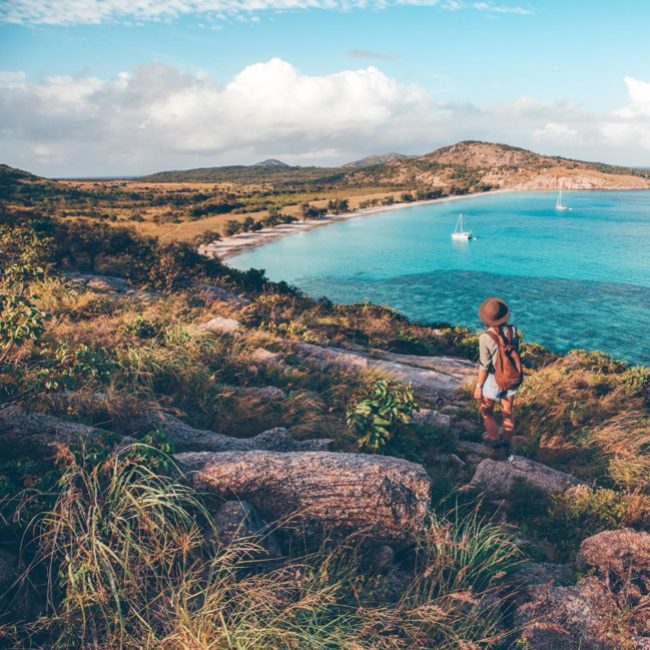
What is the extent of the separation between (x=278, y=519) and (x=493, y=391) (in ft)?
13.0

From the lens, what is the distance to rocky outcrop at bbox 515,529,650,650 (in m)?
3.13

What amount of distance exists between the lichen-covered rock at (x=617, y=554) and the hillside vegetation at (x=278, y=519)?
0.06 feet

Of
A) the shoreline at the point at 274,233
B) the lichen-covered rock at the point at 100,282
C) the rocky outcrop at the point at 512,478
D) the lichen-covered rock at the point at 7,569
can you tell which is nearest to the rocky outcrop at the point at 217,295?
the lichen-covered rock at the point at 100,282

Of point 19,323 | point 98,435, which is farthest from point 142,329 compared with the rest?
point 98,435

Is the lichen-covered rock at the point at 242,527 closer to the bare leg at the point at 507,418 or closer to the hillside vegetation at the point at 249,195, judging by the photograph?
the bare leg at the point at 507,418

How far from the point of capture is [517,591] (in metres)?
3.51

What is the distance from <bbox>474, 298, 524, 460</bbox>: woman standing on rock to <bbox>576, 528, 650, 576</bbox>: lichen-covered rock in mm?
1974

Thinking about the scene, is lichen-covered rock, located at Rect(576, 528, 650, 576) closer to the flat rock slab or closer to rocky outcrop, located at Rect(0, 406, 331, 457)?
rocky outcrop, located at Rect(0, 406, 331, 457)

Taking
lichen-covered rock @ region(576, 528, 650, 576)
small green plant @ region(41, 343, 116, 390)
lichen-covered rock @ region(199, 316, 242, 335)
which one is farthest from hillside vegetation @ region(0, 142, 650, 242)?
lichen-covered rock @ region(576, 528, 650, 576)

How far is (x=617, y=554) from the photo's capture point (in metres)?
3.77

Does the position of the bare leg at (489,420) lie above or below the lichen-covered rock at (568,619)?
above

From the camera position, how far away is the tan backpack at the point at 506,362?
6.14 meters

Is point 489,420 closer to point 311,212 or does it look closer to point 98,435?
point 98,435

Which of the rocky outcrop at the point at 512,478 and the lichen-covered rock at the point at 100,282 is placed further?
the lichen-covered rock at the point at 100,282
